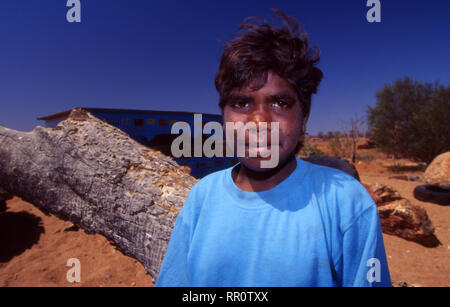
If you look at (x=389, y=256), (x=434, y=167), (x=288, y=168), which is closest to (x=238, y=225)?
(x=288, y=168)

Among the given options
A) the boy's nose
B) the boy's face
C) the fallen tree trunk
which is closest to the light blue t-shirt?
the boy's face

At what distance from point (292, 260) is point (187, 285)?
1.78 ft

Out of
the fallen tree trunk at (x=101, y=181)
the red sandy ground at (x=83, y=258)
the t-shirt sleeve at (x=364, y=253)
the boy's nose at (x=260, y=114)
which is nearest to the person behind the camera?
the t-shirt sleeve at (x=364, y=253)

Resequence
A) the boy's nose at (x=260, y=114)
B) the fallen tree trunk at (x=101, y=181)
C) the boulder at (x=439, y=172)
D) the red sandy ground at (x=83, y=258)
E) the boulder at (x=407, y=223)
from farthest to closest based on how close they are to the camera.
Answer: the boulder at (x=439, y=172) < the boulder at (x=407, y=223) < the red sandy ground at (x=83, y=258) < the fallen tree trunk at (x=101, y=181) < the boy's nose at (x=260, y=114)

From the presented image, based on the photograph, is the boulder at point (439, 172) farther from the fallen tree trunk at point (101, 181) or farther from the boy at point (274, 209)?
the fallen tree trunk at point (101, 181)

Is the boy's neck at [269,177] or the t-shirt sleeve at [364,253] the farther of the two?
the boy's neck at [269,177]

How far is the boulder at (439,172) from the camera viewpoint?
930 cm

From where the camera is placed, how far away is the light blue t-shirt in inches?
32.5

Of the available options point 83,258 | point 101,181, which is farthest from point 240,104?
point 83,258

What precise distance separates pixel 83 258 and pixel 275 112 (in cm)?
419

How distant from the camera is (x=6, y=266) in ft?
11.4

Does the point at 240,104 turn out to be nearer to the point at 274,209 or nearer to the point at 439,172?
the point at 274,209

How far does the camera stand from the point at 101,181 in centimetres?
242

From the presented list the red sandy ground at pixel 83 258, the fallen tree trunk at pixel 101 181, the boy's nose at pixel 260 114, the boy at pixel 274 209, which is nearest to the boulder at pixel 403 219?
the red sandy ground at pixel 83 258
